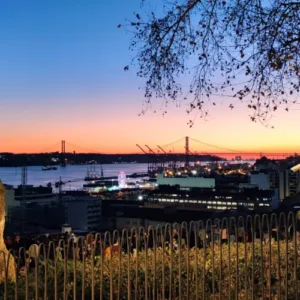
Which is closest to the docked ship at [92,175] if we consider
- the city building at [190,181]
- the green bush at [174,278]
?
the city building at [190,181]

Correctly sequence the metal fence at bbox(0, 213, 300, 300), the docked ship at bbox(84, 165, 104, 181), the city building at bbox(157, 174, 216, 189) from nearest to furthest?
1. the metal fence at bbox(0, 213, 300, 300)
2. the city building at bbox(157, 174, 216, 189)
3. the docked ship at bbox(84, 165, 104, 181)

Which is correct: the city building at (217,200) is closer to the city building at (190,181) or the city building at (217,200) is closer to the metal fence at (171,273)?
the city building at (190,181)

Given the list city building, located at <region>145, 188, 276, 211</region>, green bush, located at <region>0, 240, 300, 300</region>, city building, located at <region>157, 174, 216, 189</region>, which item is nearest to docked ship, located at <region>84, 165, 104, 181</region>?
Answer: city building, located at <region>157, 174, 216, 189</region>

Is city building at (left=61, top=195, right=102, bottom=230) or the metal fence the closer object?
the metal fence

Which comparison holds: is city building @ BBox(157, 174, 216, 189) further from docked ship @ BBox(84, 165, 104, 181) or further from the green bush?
the green bush

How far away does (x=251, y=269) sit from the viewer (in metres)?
4.62

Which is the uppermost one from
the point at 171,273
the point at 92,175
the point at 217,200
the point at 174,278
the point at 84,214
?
the point at 171,273

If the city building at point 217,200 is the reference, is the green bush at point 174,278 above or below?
above

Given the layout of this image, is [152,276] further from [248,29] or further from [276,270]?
[248,29]

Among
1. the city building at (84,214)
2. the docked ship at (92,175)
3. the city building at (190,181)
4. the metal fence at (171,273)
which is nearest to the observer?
the metal fence at (171,273)

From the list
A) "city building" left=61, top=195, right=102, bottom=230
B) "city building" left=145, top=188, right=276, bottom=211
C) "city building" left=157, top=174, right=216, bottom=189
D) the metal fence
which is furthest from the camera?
"city building" left=157, top=174, right=216, bottom=189

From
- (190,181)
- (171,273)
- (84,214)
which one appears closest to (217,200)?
(84,214)

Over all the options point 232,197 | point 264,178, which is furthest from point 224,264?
point 264,178

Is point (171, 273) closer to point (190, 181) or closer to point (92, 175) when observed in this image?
point (190, 181)
